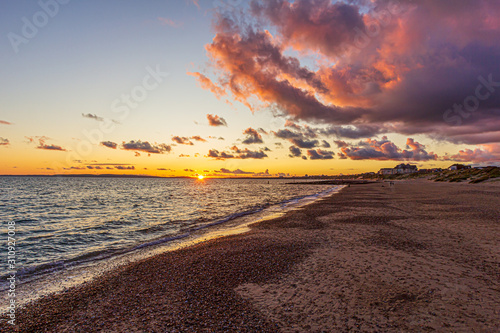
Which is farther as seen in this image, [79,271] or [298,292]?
[79,271]

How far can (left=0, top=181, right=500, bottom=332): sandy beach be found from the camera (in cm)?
612

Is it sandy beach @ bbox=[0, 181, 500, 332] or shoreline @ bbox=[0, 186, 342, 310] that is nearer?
sandy beach @ bbox=[0, 181, 500, 332]

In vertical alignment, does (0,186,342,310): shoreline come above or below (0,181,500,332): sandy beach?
below

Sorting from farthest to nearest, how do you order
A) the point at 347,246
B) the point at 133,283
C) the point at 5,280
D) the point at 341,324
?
the point at 347,246 < the point at 5,280 < the point at 133,283 < the point at 341,324

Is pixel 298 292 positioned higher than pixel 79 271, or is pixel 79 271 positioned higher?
pixel 298 292

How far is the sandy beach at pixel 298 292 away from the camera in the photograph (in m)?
6.12

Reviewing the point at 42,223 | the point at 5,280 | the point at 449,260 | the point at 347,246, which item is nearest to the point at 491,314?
the point at 449,260

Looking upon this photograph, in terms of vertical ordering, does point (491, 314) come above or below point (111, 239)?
above

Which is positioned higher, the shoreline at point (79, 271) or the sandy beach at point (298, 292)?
the sandy beach at point (298, 292)

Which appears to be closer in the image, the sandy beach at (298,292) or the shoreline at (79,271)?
the sandy beach at (298,292)

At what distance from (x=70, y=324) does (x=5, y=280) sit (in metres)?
7.82

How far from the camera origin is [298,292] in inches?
308

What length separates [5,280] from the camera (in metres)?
11.1

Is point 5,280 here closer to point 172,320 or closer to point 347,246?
point 172,320
